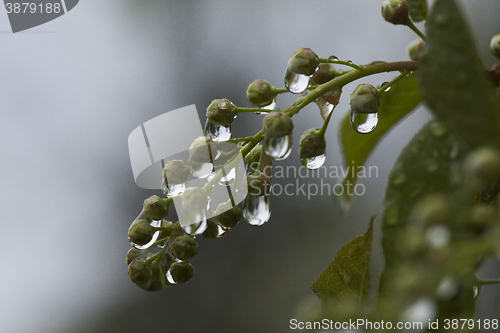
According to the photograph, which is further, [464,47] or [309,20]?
[309,20]

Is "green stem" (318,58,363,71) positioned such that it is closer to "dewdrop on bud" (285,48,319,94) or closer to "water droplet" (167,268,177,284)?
"dewdrop on bud" (285,48,319,94)

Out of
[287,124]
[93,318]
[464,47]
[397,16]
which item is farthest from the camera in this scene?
[93,318]

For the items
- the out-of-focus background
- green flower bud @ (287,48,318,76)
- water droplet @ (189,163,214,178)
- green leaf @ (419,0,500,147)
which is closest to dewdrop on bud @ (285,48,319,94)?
green flower bud @ (287,48,318,76)

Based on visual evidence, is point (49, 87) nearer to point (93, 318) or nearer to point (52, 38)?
point (52, 38)

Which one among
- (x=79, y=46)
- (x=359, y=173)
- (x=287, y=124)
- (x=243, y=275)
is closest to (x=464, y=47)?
(x=287, y=124)

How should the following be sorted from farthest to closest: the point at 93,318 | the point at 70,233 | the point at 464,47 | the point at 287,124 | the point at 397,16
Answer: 1. the point at 70,233
2. the point at 93,318
3. the point at 397,16
4. the point at 287,124
5. the point at 464,47

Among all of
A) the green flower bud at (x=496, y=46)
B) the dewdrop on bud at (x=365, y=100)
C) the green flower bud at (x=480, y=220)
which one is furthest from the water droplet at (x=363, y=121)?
the green flower bud at (x=480, y=220)
